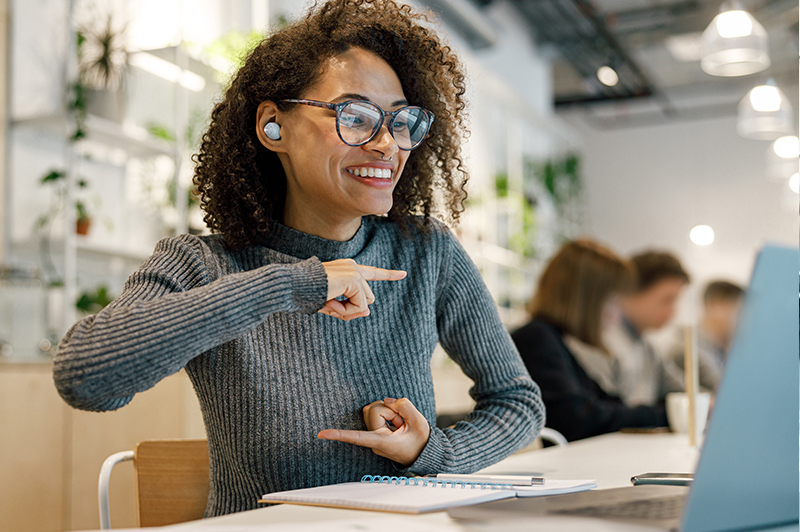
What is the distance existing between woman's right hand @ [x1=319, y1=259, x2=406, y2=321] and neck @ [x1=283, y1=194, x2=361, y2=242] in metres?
0.25

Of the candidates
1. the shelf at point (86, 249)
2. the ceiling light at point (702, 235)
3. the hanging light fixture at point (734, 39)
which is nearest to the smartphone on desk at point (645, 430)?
the shelf at point (86, 249)

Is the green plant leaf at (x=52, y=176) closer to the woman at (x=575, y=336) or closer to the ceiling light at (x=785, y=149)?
the woman at (x=575, y=336)

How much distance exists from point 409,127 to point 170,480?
73 cm

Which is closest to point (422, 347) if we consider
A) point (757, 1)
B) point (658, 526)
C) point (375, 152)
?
point (375, 152)

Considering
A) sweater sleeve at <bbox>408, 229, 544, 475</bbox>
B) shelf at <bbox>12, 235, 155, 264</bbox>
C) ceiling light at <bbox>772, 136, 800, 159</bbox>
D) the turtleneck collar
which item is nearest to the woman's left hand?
sweater sleeve at <bbox>408, 229, 544, 475</bbox>

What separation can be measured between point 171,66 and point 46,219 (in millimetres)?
1020

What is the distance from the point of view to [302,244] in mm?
1374

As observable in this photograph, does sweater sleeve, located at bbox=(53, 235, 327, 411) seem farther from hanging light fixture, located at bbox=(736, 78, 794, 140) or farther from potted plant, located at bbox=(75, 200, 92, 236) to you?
hanging light fixture, located at bbox=(736, 78, 794, 140)

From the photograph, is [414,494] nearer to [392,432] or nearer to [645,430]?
[392,432]

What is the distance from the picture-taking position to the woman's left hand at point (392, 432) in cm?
Answer: 113

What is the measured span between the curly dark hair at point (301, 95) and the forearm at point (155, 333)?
315 millimetres

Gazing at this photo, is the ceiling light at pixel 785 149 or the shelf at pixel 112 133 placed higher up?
the ceiling light at pixel 785 149

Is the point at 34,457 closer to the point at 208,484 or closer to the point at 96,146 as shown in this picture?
→ the point at 208,484

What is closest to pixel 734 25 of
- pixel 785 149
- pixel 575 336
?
pixel 575 336
